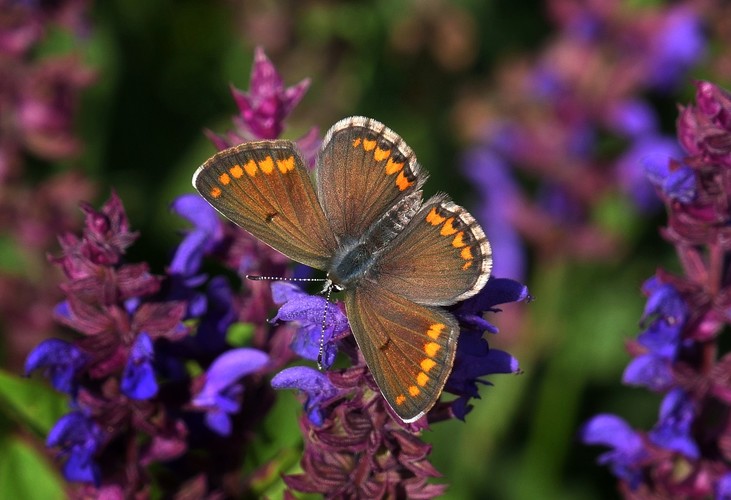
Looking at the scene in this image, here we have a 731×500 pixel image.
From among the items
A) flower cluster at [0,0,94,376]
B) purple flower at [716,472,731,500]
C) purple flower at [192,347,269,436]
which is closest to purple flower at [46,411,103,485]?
purple flower at [192,347,269,436]

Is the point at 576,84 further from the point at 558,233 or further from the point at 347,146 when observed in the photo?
the point at 347,146

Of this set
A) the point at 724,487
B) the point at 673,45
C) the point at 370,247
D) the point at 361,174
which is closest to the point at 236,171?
the point at 361,174

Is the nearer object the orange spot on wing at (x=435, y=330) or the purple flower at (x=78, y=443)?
the orange spot on wing at (x=435, y=330)

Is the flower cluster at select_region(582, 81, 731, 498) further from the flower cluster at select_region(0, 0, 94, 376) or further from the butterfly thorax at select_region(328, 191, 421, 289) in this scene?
the flower cluster at select_region(0, 0, 94, 376)

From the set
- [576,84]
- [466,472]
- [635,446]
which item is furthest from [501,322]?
[635,446]

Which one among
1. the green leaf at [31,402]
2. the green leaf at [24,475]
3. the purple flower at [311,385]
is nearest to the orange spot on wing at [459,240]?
the purple flower at [311,385]

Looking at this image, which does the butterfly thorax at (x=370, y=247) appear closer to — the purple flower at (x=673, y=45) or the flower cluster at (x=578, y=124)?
the flower cluster at (x=578, y=124)
